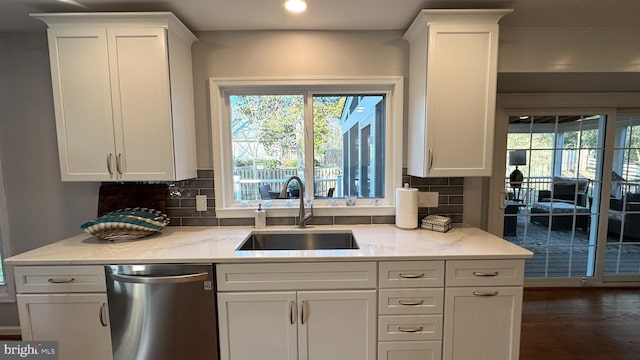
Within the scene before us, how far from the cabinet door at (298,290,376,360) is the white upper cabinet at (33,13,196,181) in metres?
1.20

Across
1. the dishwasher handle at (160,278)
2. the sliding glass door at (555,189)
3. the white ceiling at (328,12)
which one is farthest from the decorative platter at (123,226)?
the sliding glass door at (555,189)

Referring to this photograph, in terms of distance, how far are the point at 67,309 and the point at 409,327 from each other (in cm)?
188

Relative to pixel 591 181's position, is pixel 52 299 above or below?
below

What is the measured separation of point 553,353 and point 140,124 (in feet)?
10.8

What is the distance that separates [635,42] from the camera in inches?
73.8

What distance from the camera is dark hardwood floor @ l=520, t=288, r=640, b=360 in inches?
75.3

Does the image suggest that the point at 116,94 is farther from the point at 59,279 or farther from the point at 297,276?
the point at 297,276

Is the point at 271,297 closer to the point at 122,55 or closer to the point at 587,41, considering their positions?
the point at 122,55

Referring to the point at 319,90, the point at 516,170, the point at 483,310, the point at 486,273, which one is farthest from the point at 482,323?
the point at 319,90

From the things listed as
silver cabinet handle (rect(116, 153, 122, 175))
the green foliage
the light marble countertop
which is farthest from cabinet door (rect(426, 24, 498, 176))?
silver cabinet handle (rect(116, 153, 122, 175))

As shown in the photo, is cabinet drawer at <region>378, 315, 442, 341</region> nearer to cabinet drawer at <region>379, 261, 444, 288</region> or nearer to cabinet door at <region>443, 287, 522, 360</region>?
cabinet door at <region>443, 287, 522, 360</region>

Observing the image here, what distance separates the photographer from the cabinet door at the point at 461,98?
1.64m

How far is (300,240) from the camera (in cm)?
195

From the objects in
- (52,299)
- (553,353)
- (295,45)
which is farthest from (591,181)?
(52,299)
